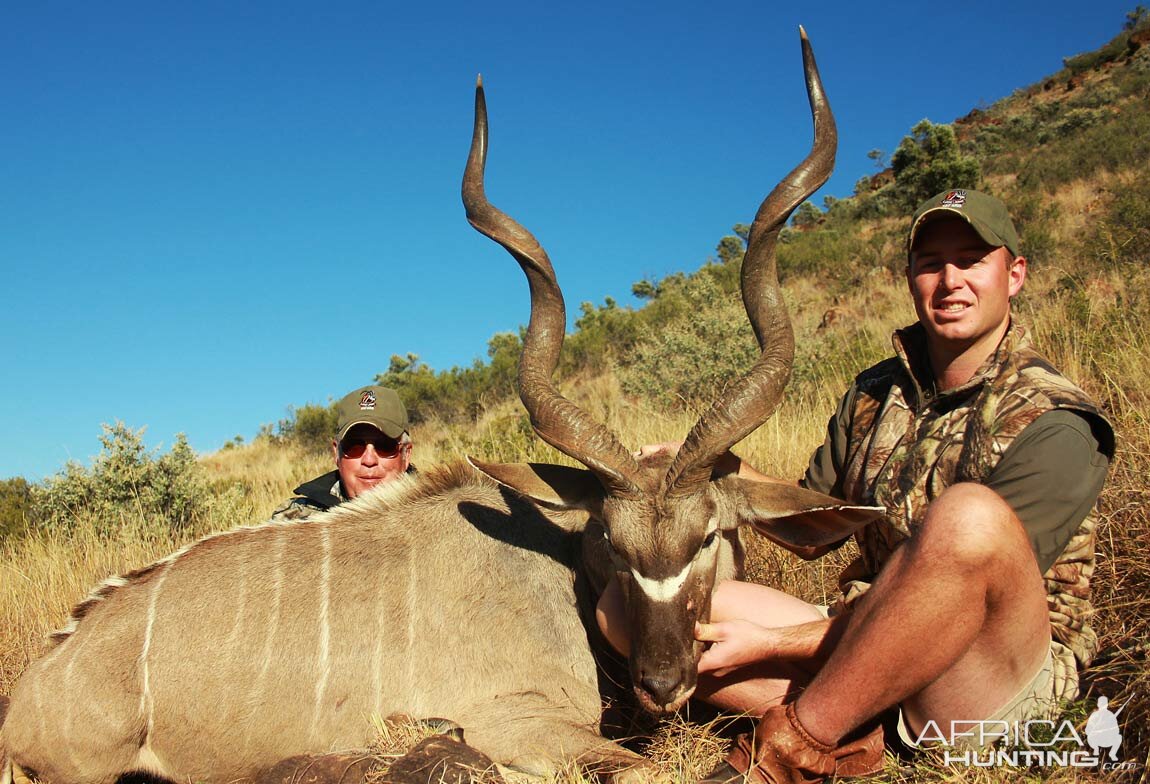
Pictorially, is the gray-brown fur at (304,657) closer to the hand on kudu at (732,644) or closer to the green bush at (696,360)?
the hand on kudu at (732,644)

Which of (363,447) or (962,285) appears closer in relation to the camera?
(962,285)

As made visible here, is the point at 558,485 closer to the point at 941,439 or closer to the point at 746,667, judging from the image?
the point at 746,667

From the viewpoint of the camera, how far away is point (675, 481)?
3.30 m

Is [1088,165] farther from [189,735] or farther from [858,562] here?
[189,735]

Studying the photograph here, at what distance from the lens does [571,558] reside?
3.96 m

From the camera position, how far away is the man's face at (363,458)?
5438mm

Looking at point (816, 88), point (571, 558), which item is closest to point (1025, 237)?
point (816, 88)

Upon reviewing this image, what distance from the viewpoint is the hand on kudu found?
126 inches

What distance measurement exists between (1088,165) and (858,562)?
16.6 m

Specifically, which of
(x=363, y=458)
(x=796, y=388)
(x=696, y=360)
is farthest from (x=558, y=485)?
(x=696, y=360)

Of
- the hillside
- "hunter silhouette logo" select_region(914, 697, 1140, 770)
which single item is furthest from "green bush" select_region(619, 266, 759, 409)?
"hunter silhouette logo" select_region(914, 697, 1140, 770)

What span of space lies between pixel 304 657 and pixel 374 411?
1.91 m

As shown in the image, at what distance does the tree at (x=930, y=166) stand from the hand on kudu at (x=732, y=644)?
1692 cm

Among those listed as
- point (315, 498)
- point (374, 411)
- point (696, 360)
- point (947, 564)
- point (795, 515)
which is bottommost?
point (947, 564)
